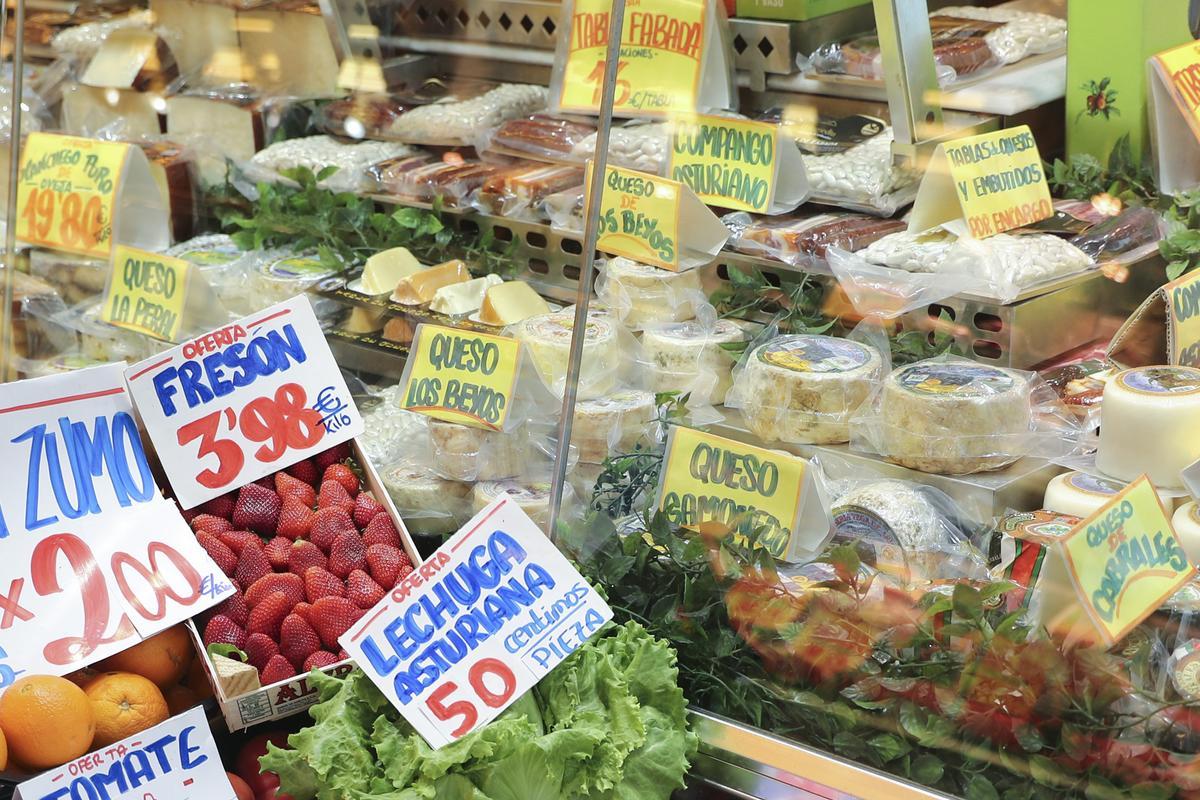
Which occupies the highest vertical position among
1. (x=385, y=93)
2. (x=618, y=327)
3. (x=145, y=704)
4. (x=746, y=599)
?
(x=385, y=93)

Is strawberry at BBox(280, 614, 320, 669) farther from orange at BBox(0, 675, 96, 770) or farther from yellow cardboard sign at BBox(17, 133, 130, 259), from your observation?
yellow cardboard sign at BBox(17, 133, 130, 259)

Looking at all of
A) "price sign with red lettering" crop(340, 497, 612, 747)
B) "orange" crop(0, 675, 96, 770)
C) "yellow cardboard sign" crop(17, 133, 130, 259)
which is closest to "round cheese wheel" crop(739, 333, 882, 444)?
"price sign with red lettering" crop(340, 497, 612, 747)

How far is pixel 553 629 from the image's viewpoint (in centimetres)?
187

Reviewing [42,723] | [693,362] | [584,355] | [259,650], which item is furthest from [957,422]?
[42,723]

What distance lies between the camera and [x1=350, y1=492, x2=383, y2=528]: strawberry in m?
2.25

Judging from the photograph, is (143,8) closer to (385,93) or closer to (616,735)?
(385,93)

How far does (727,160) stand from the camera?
261 cm

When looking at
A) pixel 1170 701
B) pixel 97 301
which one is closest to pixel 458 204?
pixel 97 301

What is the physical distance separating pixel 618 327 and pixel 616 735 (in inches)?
39.1

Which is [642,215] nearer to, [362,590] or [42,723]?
[362,590]

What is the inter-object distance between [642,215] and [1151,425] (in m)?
0.99

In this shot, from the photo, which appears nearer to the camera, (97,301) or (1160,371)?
(1160,371)

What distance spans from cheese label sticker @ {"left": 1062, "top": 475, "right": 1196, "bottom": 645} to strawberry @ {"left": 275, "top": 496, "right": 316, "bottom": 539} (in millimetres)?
1250

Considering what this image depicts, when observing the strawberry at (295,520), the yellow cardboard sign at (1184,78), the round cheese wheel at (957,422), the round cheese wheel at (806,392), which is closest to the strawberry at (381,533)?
the strawberry at (295,520)
